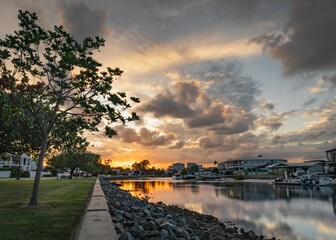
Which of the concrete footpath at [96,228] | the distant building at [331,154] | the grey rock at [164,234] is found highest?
the distant building at [331,154]

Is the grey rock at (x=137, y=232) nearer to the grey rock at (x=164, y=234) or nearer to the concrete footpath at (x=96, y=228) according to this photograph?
the grey rock at (x=164, y=234)

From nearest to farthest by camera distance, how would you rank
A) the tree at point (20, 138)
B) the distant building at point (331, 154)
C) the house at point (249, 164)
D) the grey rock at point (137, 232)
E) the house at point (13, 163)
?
the grey rock at point (137, 232) → the tree at point (20, 138) → the house at point (13, 163) → the distant building at point (331, 154) → the house at point (249, 164)

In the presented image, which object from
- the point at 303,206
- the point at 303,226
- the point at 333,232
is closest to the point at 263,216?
the point at 303,226

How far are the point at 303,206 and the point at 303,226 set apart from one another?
11.0 meters

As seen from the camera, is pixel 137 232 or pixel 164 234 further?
pixel 164 234

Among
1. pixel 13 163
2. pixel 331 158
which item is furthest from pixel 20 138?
pixel 331 158

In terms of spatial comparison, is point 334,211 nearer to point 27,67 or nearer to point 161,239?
point 161,239

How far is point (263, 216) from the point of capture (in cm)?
2427

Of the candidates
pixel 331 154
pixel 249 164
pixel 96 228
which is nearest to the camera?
pixel 96 228

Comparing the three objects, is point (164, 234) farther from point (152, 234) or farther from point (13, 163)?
point (13, 163)

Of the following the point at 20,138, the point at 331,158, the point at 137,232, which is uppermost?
the point at 331,158

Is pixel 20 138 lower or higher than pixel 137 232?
higher

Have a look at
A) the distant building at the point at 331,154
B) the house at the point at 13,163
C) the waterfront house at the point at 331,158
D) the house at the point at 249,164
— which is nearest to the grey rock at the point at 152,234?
the house at the point at 13,163

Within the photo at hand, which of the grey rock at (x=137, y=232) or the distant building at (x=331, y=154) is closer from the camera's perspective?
the grey rock at (x=137, y=232)
